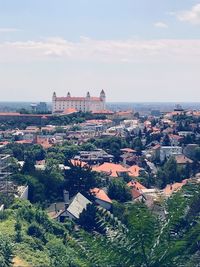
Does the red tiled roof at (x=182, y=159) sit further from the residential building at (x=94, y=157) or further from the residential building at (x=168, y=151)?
the residential building at (x=94, y=157)

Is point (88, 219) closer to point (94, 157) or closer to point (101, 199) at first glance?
point (101, 199)

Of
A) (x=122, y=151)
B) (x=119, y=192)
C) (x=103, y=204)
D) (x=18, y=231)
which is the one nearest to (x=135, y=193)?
(x=119, y=192)

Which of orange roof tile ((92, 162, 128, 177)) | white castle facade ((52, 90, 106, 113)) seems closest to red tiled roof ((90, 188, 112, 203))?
orange roof tile ((92, 162, 128, 177))

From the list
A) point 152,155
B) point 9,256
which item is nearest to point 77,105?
point 152,155

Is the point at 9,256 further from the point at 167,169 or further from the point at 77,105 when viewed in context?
the point at 77,105

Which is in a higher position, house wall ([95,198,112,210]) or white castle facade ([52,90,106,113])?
white castle facade ([52,90,106,113])

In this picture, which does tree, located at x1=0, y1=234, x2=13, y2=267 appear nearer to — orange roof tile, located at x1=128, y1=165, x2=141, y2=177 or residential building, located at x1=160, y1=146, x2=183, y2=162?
orange roof tile, located at x1=128, y1=165, x2=141, y2=177

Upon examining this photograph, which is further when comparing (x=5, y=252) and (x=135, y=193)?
(x=135, y=193)

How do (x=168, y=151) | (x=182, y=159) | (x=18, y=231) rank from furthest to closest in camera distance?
(x=168, y=151), (x=182, y=159), (x=18, y=231)

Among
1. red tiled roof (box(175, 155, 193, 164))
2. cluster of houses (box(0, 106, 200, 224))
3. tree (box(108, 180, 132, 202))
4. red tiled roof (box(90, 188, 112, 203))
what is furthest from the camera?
red tiled roof (box(175, 155, 193, 164))

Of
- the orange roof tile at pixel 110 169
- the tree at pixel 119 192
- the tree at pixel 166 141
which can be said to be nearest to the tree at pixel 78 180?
the tree at pixel 119 192
